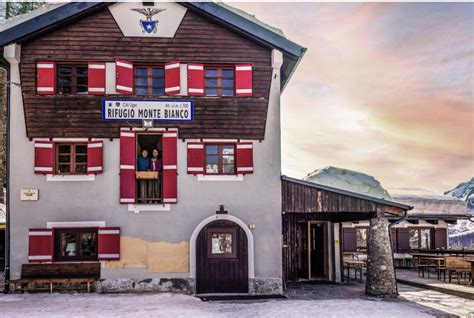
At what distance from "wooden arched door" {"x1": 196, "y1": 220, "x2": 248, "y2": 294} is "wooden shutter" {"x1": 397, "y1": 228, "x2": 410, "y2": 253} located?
41.6 feet

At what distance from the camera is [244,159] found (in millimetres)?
16281

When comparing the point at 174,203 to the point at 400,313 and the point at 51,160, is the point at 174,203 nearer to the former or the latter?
the point at 51,160

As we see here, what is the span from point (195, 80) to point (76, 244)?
5.87m

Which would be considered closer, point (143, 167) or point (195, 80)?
point (195, 80)

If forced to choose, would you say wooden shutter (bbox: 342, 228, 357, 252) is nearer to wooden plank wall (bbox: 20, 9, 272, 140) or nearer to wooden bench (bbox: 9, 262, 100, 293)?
wooden plank wall (bbox: 20, 9, 272, 140)

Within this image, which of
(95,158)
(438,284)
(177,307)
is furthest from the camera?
(438,284)

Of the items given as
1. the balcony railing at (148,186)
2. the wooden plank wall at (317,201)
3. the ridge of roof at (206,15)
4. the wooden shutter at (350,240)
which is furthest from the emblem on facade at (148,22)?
the wooden shutter at (350,240)

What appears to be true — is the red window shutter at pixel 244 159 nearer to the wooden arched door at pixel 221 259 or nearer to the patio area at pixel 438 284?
the wooden arched door at pixel 221 259

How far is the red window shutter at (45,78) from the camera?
15.9 m

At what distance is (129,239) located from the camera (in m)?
15.9

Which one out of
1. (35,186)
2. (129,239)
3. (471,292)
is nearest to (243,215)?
(129,239)

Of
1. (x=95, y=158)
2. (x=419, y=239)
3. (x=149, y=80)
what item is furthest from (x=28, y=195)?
(x=419, y=239)

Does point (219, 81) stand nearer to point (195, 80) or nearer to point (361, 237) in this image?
point (195, 80)

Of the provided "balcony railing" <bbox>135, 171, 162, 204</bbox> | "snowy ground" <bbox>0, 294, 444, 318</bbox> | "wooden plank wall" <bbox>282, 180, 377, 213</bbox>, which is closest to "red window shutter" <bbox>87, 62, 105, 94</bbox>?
"balcony railing" <bbox>135, 171, 162, 204</bbox>
